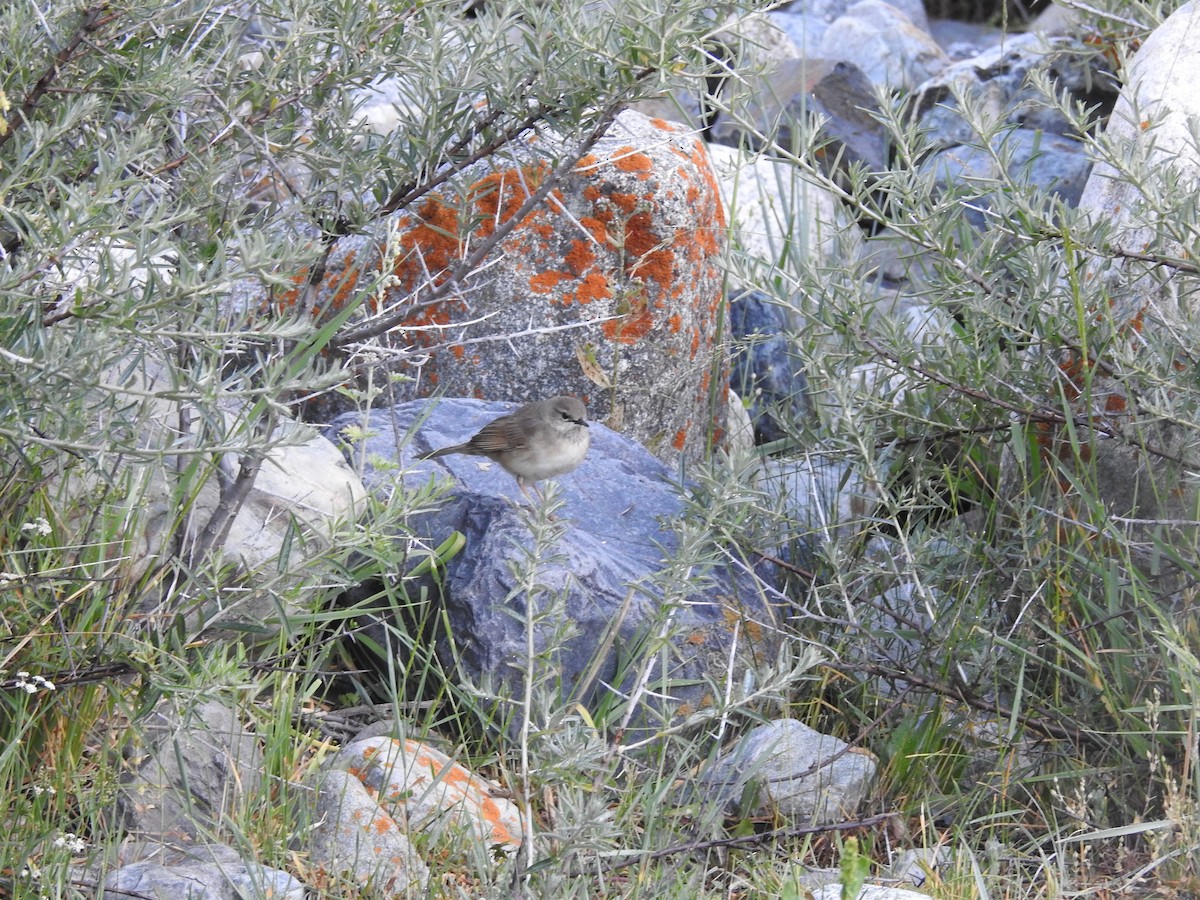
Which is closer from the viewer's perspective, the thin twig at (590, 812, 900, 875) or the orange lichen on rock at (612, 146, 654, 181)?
the thin twig at (590, 812, 900, 875)

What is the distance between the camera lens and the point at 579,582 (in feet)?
15.2

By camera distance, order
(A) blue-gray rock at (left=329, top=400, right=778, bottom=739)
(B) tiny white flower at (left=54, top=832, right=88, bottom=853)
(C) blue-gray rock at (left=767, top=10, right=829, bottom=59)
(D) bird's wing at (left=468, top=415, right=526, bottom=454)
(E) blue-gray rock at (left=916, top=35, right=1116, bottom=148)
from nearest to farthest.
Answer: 1. (B) tiny white flower at (left=54, top=832, right=88, bottom=853)
2. (A) blue-gray rock at (left=329, top=400, right=778, bottom=739)
3. (D) bird's wing at (left=468, top=415, right=526, bottom=454)
4. (E) blue-gray rock at (left=916, top=35, right=1116, bottom=148)
5. (C) blue-gray rock at (left=767, top=10, right=829, bottom=59)

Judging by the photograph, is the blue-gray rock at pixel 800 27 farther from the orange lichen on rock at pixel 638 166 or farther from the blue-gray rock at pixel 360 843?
the blue-gray rock at pixel 360 843

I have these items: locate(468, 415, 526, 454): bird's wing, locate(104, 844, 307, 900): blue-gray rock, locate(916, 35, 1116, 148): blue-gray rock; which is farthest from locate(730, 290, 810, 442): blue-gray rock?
locate(104, 844, 307, 900): blue-gray rock

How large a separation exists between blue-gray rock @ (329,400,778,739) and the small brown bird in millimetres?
126

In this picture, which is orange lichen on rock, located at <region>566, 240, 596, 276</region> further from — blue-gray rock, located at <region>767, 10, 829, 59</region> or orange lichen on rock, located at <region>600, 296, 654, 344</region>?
blue-gray rock, located at <region>767, 10, 829, 59</region>

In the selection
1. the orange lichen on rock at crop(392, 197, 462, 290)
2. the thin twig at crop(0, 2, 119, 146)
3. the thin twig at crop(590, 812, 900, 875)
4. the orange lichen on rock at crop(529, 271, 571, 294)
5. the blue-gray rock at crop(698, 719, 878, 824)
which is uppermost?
the thin twig at crop(0, 2, 119, 146)

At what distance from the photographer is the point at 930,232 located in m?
4.27

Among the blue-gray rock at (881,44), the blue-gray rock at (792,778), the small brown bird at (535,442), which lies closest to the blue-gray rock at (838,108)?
the blue-gray rock at (881,44)

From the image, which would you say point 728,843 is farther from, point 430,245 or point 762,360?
point 762,360

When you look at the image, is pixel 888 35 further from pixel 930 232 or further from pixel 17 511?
pixel 17 511

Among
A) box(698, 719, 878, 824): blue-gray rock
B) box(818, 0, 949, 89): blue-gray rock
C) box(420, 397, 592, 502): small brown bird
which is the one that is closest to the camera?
box(698, 719, 878, 824): blue-gray rock

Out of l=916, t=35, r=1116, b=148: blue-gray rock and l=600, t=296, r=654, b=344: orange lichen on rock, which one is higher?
l=600, t=296, r=654, b=344: orange lichen on rock

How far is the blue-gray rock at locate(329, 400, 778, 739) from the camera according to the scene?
4.44 m
